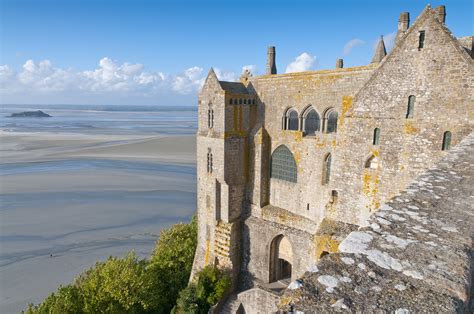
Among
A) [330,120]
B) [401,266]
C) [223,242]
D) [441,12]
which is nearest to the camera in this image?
[401,266]

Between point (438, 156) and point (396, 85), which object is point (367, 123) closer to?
point (396, 85)

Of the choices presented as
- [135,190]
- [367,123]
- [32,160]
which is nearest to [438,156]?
[367,123]

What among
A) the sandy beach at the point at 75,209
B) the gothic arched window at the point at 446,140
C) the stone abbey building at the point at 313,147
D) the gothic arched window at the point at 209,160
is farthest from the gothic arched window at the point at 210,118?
the sandy beach at the point at 75,209

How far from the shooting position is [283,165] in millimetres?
16641

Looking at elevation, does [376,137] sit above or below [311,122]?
below

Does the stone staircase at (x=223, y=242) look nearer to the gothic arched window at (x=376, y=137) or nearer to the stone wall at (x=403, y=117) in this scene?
the stone wall at (x=403, y=117)

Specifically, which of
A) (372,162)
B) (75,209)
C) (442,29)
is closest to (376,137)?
(372,162)

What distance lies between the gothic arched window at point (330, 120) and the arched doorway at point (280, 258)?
20.3ft

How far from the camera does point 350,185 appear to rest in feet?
35.5

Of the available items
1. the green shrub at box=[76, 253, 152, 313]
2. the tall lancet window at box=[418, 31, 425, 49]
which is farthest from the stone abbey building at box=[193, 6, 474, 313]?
the green shrub at box=[76, 253, 152, 313]

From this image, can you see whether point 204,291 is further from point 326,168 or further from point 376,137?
point 376,137

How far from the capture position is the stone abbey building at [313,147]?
9.15 meters

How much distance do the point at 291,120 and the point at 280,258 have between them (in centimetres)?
747

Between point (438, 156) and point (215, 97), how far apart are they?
10.5 m
